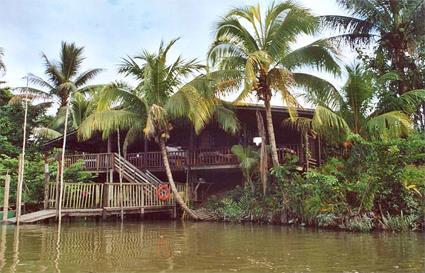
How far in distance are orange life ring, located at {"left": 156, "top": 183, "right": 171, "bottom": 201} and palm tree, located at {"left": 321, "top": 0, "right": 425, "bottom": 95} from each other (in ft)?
32.0

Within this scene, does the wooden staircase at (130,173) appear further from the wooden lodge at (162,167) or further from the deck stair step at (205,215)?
the deck stair step at (205,215)

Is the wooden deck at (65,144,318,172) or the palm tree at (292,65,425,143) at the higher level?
the palm tree at (292,65,425,143)

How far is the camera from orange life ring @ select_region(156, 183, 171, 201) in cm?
1759

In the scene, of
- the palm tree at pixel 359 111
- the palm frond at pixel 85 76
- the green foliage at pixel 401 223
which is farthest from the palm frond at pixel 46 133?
the green foliage at pixel 401 223

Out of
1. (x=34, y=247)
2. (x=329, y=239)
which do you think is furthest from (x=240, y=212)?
(x=34, y=247)

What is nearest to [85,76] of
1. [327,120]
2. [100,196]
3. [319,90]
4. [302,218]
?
[100,196]

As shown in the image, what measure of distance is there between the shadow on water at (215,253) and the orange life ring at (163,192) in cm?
664

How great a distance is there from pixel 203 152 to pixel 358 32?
8591mm

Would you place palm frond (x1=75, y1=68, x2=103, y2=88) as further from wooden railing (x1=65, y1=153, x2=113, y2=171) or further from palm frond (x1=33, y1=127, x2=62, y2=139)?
wooden railing (x1=65, y1=153, x2=113, y2=171)

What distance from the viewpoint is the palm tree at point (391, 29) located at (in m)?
16.8

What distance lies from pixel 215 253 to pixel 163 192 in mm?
10426

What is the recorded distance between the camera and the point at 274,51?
1505cm

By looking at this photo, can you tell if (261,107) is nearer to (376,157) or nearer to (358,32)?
(358,32)

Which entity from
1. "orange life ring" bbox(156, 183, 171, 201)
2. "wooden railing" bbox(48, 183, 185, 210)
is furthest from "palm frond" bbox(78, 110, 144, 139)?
"orange life ring" bbox(156, 183, 171, 201)
